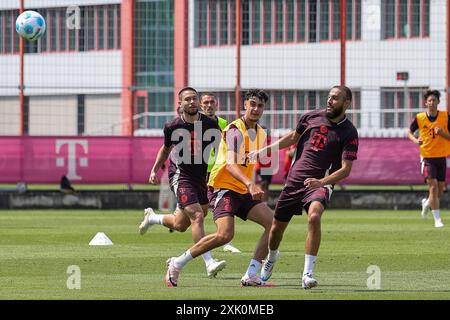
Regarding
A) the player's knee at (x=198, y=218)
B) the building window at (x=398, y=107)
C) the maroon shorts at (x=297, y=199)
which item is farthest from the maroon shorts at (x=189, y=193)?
the building window at (x=398, y=107)

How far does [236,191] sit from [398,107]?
21654 millimetres

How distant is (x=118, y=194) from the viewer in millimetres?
31281

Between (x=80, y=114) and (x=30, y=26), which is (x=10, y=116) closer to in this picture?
(x=80, y=114)

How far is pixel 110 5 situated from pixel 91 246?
14465 millimetres

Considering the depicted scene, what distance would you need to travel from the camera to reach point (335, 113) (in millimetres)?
Result: 14641

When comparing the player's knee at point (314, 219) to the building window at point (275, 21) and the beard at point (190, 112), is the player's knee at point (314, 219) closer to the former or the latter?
the beard at point (190, 112)

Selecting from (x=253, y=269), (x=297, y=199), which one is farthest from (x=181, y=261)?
(x=297, y=199)

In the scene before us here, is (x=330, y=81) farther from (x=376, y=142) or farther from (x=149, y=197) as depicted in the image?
(x=149, y=197)

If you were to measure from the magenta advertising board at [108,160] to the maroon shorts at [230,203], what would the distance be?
16267mm

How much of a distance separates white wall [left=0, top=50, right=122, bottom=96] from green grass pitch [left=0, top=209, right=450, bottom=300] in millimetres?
5513

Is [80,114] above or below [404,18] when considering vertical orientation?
below

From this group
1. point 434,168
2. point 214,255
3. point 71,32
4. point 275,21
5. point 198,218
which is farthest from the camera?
point 275,21

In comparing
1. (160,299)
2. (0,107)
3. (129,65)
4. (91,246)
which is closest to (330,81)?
(129,65)

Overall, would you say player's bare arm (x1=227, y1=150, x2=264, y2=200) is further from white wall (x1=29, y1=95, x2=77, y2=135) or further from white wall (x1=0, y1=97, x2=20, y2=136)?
white wall (x1=0, y1=97, x2=20, y2=136)
